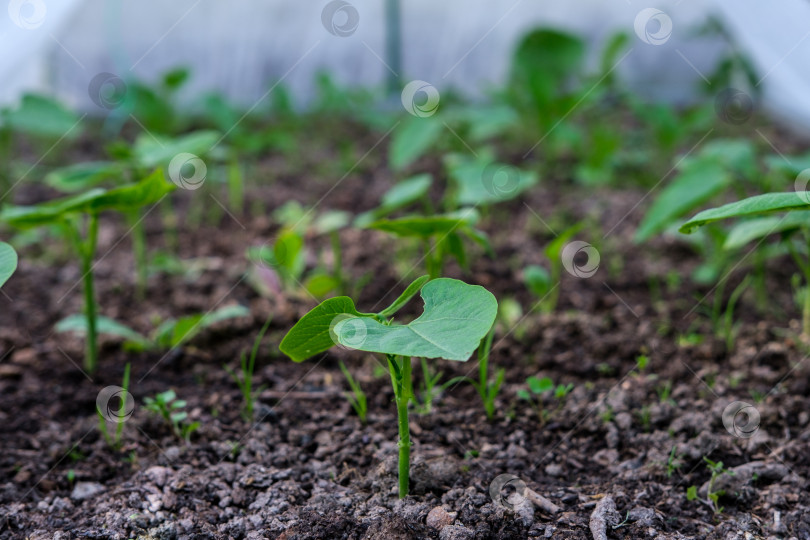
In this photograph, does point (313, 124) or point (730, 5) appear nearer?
point (730, 5)

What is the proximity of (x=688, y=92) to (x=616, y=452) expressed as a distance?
9.93 ft

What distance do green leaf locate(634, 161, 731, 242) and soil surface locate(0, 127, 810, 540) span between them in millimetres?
217

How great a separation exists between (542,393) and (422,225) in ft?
1.22

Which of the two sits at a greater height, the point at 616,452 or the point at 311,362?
the point at 311,362

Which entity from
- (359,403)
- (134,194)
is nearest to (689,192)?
(359,403)

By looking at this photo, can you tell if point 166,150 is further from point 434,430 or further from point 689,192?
point 689,192

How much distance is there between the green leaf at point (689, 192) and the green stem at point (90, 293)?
3.50 ft

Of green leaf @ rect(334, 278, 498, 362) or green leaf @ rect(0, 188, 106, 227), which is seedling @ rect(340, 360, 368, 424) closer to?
green leaf @ rect(334, 278, 498, 362)

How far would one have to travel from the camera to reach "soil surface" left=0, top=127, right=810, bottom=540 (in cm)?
97

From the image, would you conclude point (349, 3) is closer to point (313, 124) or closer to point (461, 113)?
point (313, 124)

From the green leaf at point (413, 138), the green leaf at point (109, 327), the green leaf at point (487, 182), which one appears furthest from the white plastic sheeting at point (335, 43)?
the green leaf at point (109, 327)

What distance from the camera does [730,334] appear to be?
1.43 metres

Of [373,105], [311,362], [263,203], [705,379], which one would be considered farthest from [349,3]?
[705,379]

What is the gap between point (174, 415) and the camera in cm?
117
